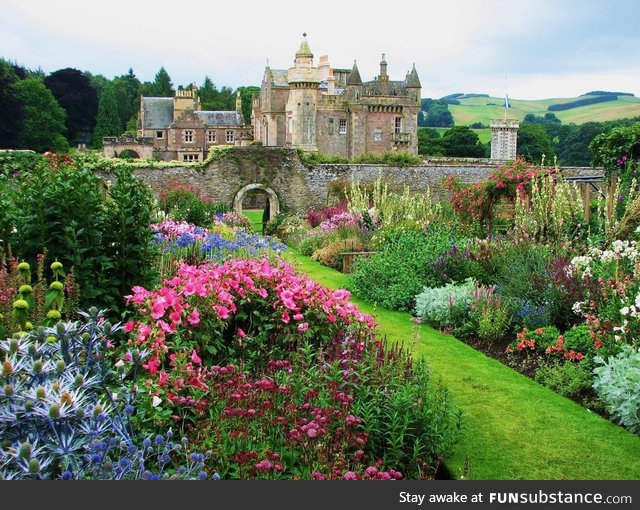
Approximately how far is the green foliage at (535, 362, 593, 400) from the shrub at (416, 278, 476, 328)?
73.0 inches

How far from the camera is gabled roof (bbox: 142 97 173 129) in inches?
2336

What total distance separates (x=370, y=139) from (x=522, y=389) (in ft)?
140

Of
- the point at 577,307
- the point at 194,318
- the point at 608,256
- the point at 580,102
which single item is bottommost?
the point at 577,307

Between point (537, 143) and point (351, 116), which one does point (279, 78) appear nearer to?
point (351, 116)

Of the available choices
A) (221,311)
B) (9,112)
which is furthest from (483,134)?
(221,311)

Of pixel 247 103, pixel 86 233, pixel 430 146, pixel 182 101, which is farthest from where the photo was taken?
pixel 247 103

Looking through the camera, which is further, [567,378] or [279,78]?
[279,78]

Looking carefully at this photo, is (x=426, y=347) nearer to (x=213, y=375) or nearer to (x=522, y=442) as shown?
(x=522, y=442)

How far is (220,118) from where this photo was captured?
59.8 meters

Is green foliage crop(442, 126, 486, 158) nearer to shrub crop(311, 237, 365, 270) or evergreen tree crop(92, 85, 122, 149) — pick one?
evergreen tree crop(92, 85, 122, 149)

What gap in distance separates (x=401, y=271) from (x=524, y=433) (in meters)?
5.05

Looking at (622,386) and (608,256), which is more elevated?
(608,256)

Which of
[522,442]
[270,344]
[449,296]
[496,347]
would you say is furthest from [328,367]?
[449,296]

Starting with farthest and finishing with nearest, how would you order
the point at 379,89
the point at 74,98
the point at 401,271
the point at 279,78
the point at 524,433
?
1. the point at 74,98
2. the point at 279,78
3. the point at 379,89
4. the point at 401,271
5. the point at 524,433
